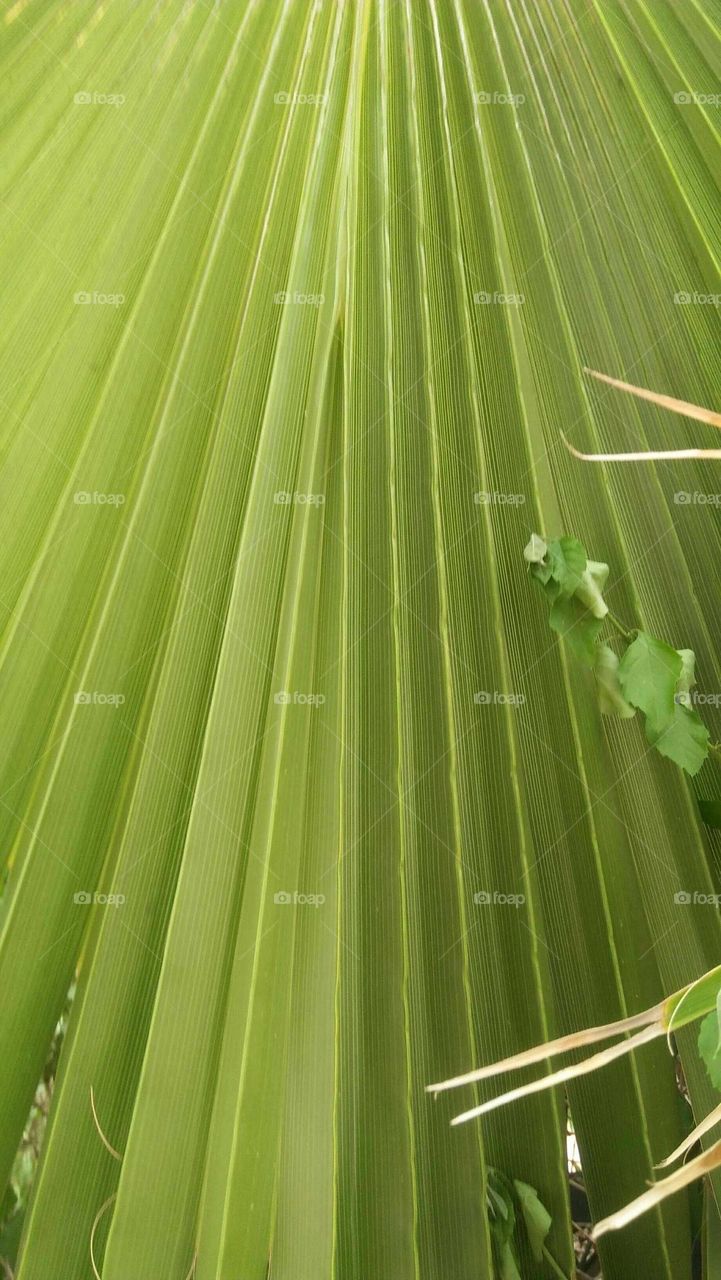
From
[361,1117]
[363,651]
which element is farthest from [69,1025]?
[363,651]

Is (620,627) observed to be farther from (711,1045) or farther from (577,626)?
(711,1045)

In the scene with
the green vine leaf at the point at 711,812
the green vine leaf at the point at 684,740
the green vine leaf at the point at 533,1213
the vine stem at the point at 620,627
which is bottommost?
the green vine leaf at the point at 533,1213

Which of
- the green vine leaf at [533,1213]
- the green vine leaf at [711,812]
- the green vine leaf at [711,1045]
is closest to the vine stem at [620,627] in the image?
the green vine leaf at [711,812]

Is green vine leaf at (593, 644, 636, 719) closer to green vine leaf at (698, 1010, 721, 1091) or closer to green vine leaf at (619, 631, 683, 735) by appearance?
green vine leaf at (619, 631, 683, 735)

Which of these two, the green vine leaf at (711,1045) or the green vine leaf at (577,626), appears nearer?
the green vine leaf at (711,1045)

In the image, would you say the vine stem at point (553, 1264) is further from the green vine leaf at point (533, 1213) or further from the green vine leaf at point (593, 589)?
the green vine leaf at point (593, 589)

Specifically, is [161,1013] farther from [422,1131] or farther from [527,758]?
[527,758]

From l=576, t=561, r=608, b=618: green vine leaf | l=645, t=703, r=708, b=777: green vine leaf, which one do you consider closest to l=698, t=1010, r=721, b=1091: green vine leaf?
l=645, t=703, r=708, b=777: green vine leaf

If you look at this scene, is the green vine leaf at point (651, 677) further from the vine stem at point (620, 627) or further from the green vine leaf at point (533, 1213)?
the green vine leaf at point (533, 1213)

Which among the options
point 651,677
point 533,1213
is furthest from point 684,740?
point 533,1213

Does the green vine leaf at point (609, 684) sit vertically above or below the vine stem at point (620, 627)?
below

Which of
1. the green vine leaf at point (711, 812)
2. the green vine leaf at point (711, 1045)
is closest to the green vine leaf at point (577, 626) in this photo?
the green vine leaf at point (711, 812)

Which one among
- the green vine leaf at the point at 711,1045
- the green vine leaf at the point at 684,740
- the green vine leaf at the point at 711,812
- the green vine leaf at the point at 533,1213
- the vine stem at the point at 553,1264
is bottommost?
the vine stem at the point at 553,1264
